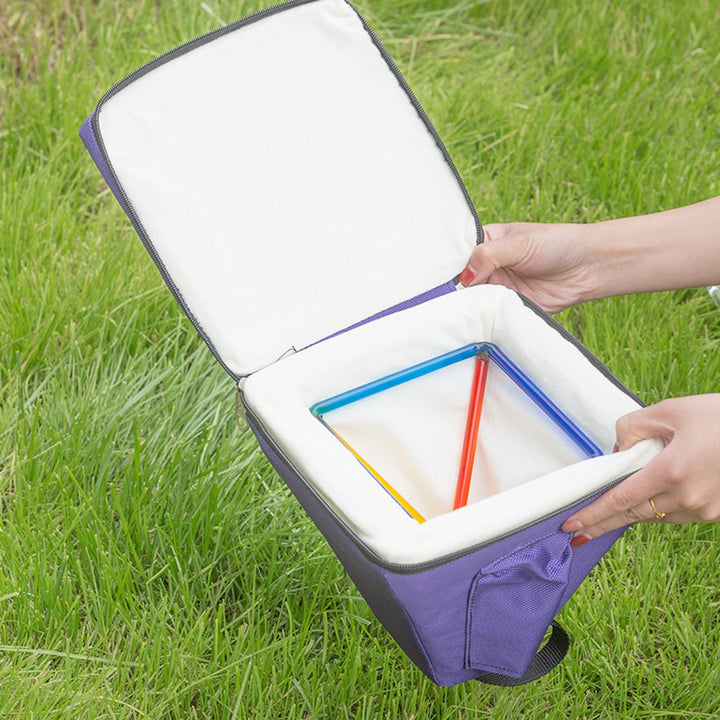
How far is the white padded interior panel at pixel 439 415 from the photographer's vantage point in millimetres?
950

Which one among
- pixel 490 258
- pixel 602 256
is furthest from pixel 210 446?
pixel 602 256

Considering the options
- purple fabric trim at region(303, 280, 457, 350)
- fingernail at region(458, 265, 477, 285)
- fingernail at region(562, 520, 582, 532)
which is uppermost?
purple fabric trim at region(303, 280, 457, 350)

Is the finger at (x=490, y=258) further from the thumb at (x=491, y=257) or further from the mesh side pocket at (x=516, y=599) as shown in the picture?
the mesh side pocket at (x=516, y=599)

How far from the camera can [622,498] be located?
961mm

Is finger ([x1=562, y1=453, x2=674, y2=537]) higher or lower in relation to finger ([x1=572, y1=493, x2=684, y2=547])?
higher

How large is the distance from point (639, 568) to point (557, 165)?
1054 millimetres

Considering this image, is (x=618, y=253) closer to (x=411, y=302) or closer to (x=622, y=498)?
(x=411, y=302)

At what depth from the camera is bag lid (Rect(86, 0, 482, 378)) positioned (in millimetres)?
1150

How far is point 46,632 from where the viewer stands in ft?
4.21

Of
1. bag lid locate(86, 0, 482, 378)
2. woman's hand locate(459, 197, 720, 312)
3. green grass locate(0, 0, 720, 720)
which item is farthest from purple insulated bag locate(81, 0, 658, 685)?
green grass locate(0, 0, 720, 720)

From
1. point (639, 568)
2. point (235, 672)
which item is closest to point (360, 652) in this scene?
point (235, 672)

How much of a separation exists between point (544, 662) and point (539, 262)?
574 millimetres

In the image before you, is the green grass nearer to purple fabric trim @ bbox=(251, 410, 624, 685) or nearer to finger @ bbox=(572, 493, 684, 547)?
purple fabric trim @ bbox=(251, 410, 624, 685)

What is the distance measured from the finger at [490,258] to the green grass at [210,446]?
0.47m
